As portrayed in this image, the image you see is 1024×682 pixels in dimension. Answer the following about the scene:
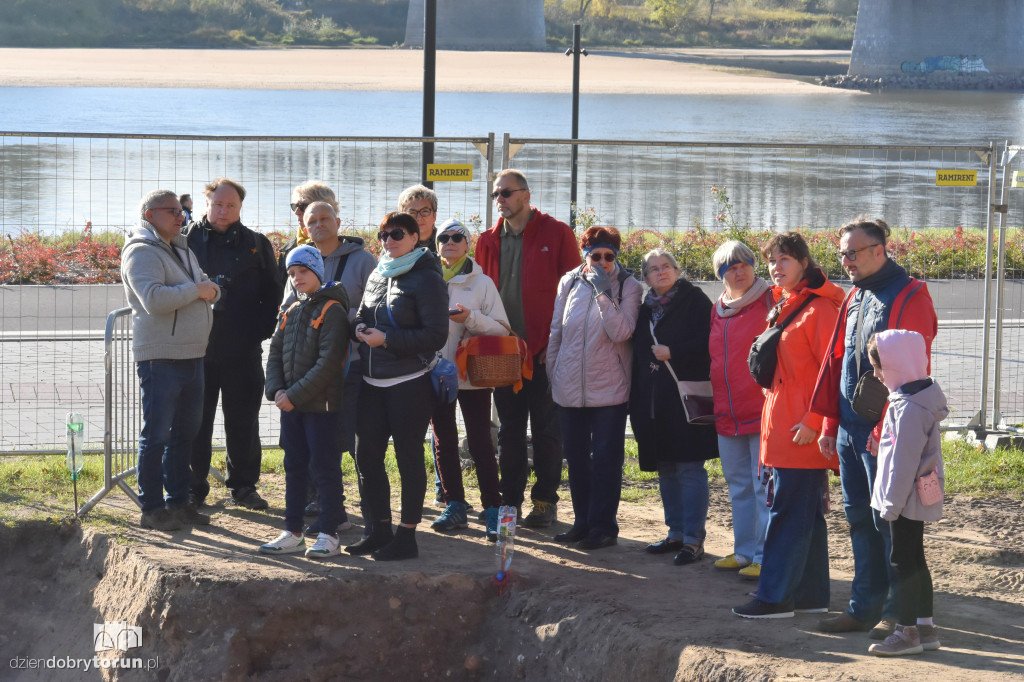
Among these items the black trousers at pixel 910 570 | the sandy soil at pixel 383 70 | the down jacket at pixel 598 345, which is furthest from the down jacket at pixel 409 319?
the sandy soil at pixel 383 70

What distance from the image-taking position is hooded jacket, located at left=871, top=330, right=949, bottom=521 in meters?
4.79

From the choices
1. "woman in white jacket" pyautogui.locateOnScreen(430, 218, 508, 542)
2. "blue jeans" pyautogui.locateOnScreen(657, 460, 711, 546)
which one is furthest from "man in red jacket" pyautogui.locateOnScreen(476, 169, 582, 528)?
"blue jeans" pyautogui.locateOnScreen(657, 460, 711, 546)

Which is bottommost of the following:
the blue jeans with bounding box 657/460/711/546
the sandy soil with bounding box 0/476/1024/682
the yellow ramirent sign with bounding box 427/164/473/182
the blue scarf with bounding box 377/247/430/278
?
the sandy soil with bounding box 0/476/1024/682

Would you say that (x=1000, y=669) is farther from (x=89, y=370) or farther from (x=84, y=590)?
(x=89, y=370)

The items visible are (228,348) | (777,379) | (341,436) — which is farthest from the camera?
(228,348)

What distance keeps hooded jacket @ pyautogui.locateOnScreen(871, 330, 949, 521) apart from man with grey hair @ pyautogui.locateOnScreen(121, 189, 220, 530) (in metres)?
3.61

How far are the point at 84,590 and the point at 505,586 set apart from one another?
238 cm

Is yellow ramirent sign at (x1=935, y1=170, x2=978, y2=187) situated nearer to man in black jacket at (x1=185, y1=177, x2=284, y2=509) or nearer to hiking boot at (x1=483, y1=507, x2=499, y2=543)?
hiking boot at (x1=483, y1=507, x2=499, y2=543)

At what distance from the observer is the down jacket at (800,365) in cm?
538

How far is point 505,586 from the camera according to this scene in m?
6.18

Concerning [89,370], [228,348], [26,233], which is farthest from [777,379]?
[26,233]

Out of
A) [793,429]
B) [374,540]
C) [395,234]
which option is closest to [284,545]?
[374,540]

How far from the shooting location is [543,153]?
10688 mm

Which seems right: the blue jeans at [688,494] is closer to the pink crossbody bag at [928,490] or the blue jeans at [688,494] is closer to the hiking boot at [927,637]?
the hiking boot at [927,637]
